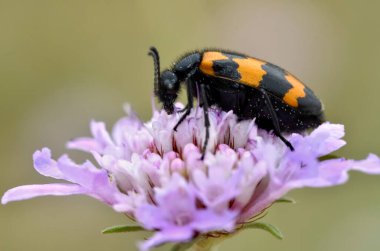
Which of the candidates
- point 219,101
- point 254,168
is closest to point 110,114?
point 219,101

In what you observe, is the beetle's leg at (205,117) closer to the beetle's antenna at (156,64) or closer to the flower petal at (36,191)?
the beetle's antenna at (156,64)

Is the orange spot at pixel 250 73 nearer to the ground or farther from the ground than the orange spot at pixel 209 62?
nearer to the ground

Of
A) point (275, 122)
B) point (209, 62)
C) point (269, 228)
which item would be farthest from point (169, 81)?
point (269, 228)

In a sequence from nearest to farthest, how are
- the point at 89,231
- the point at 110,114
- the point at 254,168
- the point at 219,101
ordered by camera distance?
the point at 254,168 → the point at 219,101 → the point at 89,231 → the point at 110,114

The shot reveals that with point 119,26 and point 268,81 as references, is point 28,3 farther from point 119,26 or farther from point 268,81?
point 268,81

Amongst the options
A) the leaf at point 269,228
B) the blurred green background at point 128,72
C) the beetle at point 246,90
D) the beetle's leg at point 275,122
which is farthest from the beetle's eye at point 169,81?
the blurred green background at point 128,72

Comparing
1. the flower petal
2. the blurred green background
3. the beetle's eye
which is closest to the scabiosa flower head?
the flower petal

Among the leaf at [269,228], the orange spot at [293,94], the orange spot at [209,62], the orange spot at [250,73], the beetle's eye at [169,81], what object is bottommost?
the leaf at [269,228]

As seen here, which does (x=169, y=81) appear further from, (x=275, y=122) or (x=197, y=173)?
(x=197, y=173)
